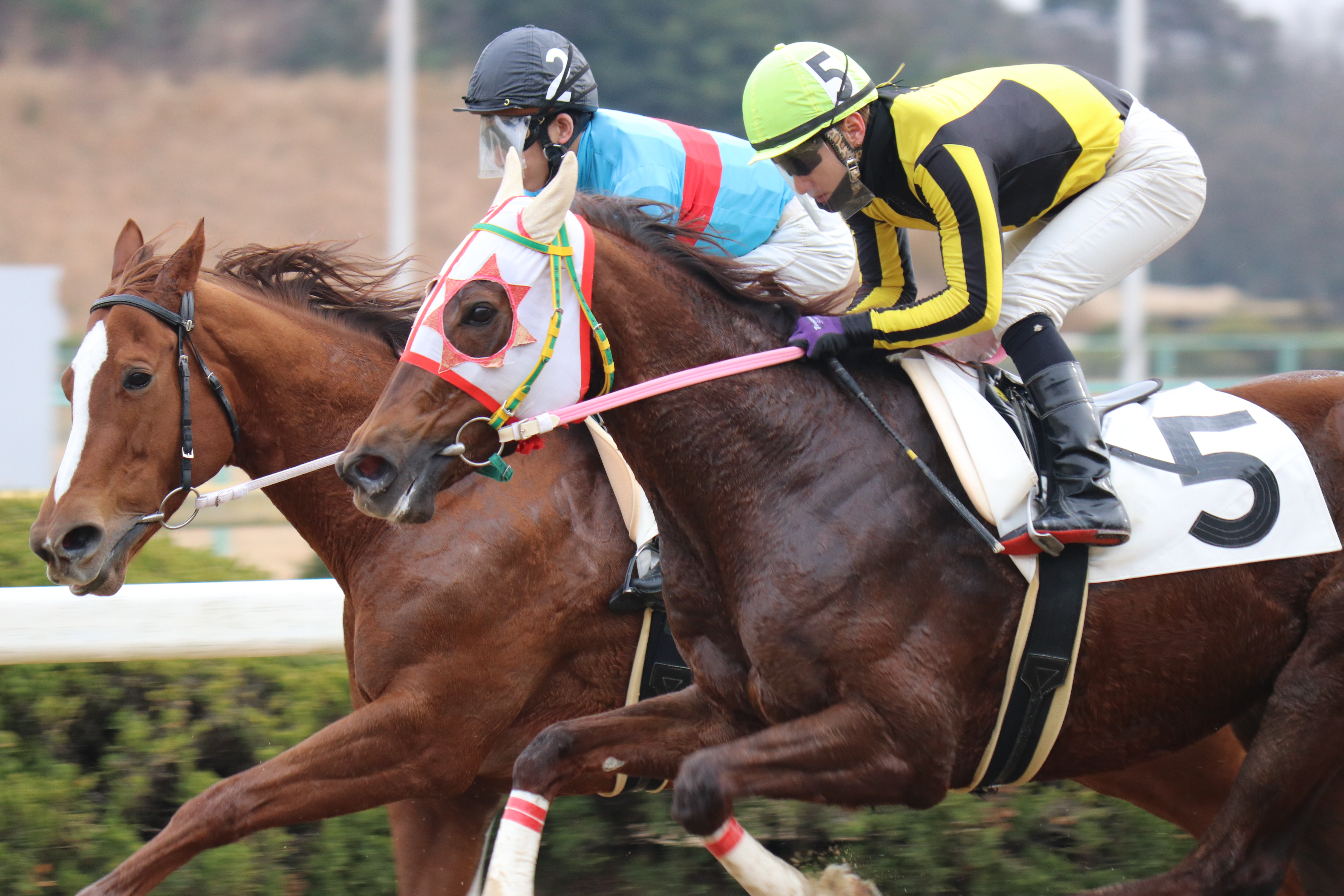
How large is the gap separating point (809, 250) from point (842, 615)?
1.55 meters

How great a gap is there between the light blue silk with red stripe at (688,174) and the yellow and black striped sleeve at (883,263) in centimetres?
58

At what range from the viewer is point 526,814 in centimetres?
283

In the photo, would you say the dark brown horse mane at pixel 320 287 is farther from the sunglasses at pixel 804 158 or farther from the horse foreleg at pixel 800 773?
the horse foreleg at pixel 800 773

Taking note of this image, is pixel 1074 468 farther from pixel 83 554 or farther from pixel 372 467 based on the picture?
pixel 83 554

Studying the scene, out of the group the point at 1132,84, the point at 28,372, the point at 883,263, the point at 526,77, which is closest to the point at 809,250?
the point at 883,263

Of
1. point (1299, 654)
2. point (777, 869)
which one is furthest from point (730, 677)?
point (1299, 654)

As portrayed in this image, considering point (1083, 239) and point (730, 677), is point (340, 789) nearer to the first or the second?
point (730, 677)

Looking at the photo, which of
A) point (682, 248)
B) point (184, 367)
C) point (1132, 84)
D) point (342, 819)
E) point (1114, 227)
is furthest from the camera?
point (1132, 84)

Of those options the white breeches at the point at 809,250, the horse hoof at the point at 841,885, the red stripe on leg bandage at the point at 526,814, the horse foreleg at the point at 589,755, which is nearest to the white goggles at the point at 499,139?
the white breeches at the point at 809,250

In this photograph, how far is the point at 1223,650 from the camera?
297 cm

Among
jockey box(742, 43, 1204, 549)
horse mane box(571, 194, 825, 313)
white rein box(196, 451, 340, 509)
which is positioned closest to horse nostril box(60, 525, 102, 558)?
white rein box(196, 451, 340, 509)

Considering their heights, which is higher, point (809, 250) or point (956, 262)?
point (809, 250)

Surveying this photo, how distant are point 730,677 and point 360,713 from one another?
94 centimetres

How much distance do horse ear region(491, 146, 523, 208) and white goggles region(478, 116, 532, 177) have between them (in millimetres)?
846
